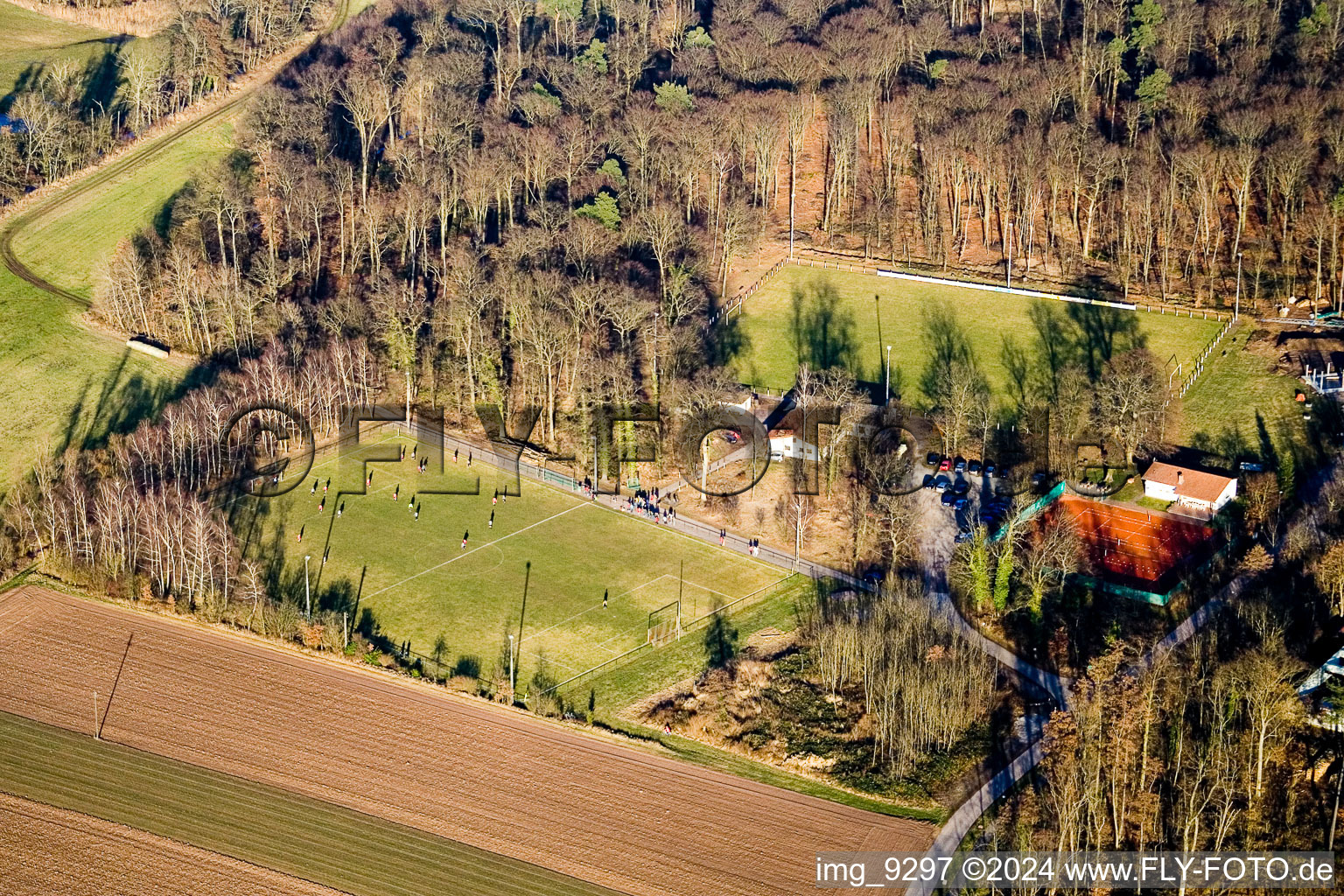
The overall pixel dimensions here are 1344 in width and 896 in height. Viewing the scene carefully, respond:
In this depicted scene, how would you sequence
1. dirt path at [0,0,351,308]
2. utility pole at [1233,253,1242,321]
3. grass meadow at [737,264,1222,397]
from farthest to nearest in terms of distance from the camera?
dirt path at [0,0,351,308] → utility pole at [1233,253,1242,321] → grass meadow at [737,264,1222,397]

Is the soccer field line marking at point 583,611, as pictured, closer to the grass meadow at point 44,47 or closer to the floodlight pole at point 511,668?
the floodlight pole at point 511,668

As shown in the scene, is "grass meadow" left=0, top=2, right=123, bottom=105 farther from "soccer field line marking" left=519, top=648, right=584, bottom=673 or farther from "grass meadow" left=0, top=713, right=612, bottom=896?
"soccer field line marking" left=519, top=648, right=584, bottom=673

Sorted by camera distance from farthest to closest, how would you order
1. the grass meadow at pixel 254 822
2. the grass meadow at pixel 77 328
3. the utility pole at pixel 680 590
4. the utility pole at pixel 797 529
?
the grass meadow at pixel 77 328, the utility pole at pixel 797 529, the utility pole at pixel 680 590, the grass meadow at pixel 254 822

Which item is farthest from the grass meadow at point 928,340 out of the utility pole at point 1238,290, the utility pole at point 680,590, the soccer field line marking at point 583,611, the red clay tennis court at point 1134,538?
the soccer field line marking at point 583,611

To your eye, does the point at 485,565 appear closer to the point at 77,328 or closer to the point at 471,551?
the point at 471,551

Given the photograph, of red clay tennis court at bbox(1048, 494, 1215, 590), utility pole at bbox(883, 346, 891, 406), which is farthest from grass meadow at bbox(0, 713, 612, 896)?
utility pole at bbox(883, 346, 891, 406)

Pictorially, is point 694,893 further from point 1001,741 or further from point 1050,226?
point 1050,226
